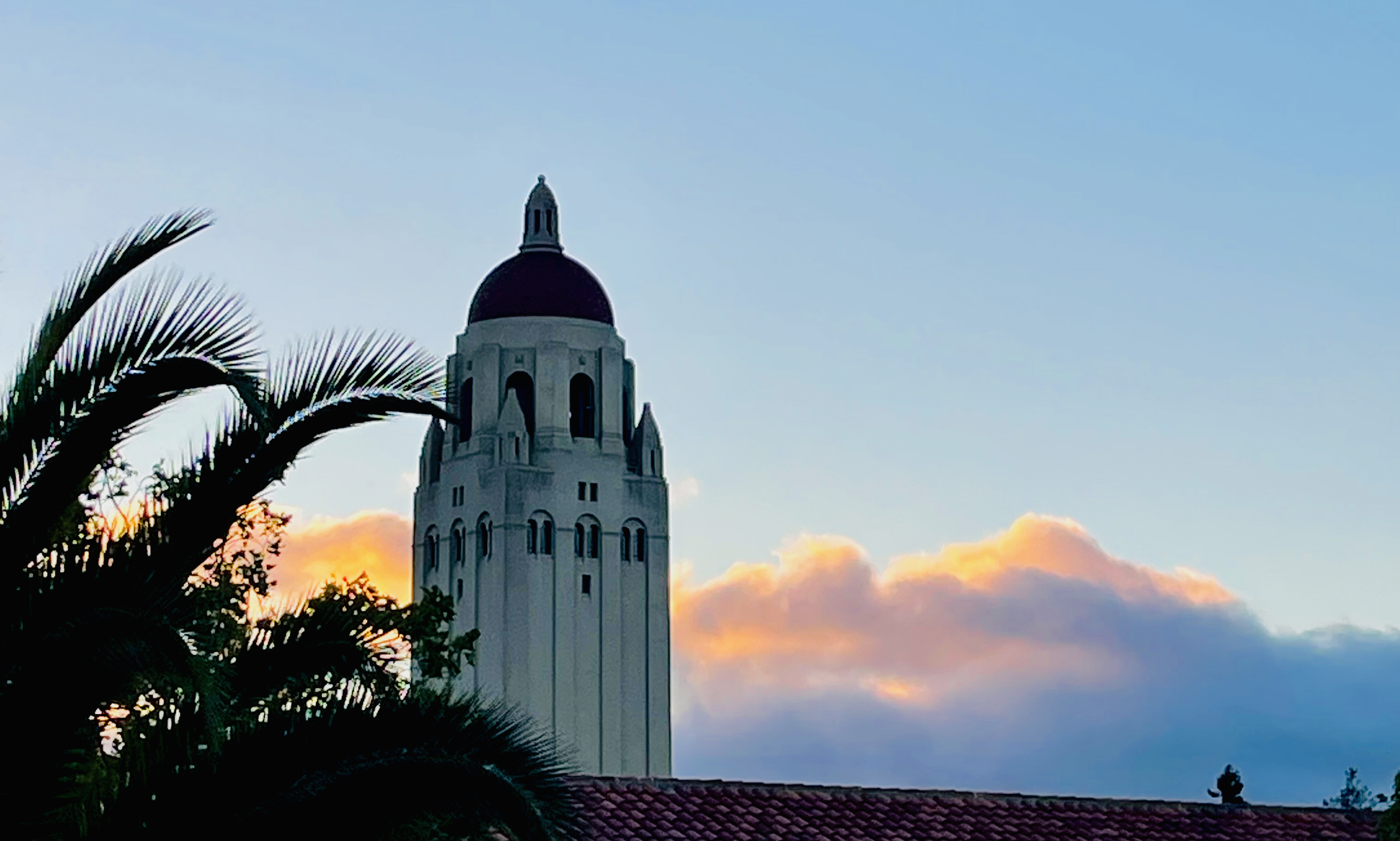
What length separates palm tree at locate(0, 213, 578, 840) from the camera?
12.1 m

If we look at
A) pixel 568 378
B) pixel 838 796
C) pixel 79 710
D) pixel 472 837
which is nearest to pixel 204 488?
pixel 79 710

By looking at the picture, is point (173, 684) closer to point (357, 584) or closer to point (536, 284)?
point (357, 584)

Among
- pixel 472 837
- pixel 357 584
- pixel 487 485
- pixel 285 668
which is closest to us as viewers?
pixel 285 668

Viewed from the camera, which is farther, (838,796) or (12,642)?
(838,796)

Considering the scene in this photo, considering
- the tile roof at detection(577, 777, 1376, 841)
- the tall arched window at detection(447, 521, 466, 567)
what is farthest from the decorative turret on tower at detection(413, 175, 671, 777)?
the tile roof at detection(577, 777, 1376, 841)

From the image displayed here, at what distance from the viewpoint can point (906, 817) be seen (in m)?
26.2

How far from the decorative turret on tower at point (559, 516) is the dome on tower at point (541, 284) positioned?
0.08 metres

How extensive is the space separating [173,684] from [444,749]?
135cm

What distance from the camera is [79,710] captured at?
40.8 feet

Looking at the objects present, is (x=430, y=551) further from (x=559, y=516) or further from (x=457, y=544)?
(x=559, y=516)

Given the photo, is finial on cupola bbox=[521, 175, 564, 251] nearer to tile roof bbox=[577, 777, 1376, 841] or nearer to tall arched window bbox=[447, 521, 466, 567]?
tall arched window bbox=[447, 521, 466, 567]

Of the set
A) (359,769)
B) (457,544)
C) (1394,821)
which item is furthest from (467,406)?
(359,769)

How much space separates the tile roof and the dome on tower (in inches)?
2822

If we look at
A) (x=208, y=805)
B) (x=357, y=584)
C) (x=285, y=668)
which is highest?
(x=357, y=584)
